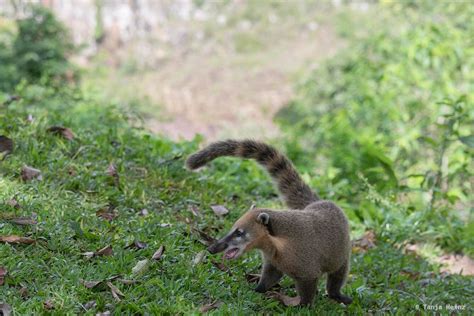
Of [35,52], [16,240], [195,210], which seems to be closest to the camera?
[16,240]

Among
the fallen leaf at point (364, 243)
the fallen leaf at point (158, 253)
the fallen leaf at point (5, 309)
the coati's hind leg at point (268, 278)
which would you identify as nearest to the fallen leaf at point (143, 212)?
the fallen leaf at point (158, 253)

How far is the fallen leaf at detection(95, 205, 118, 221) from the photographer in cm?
436

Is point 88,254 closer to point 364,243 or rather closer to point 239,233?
point 239,233

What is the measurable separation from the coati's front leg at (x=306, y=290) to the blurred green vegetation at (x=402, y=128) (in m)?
1.91

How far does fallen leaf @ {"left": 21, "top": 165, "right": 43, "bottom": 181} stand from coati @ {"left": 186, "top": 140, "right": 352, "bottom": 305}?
1275mm

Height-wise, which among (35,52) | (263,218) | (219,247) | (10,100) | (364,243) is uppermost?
(263,218)

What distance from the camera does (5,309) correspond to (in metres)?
2.98

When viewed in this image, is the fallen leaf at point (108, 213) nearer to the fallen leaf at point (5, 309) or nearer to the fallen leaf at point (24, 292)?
the fallen leaf at point (24, 292)

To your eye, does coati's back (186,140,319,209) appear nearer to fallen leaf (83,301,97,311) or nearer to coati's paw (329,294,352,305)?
coati's paw (329,294,352,305)

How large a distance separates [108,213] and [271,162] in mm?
Answer: 1226

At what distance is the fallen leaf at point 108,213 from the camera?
14.3 feet

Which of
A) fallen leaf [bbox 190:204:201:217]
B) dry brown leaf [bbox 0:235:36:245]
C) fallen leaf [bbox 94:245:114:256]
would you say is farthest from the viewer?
fallen leaf [bbox 190:204:201:217]

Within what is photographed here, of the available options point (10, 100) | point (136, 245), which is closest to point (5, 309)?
point (136, 245)

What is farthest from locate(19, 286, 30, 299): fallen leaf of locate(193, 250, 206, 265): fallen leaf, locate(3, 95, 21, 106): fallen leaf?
locate(3, 95, 21, 106): fallen leaf
